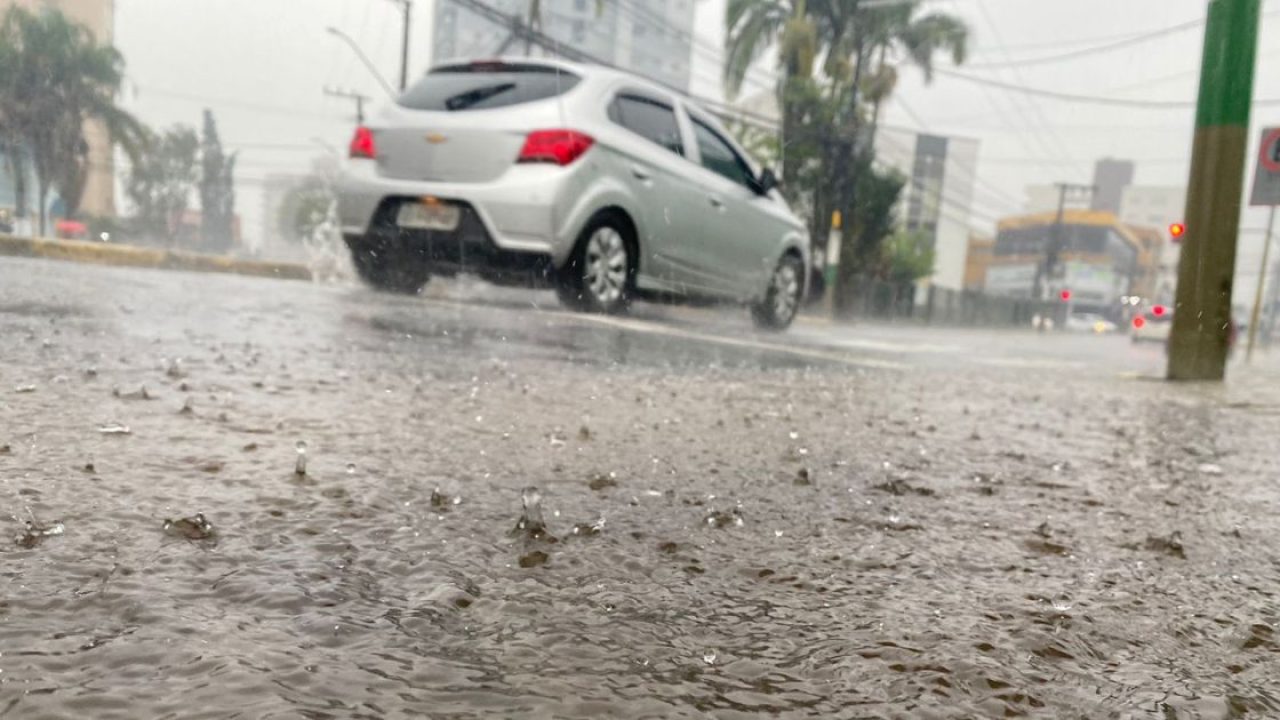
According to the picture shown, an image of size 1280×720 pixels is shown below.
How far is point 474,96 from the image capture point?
4746 mm

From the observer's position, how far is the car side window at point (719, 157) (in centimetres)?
552

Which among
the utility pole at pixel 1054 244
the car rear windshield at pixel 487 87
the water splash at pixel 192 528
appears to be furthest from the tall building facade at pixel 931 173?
the water splash at pixel 192 528

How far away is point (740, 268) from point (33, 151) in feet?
12.5

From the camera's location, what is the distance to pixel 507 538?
48.1 inches

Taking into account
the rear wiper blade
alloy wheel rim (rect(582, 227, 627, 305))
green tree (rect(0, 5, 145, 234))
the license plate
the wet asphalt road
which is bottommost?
the wet asphalt road

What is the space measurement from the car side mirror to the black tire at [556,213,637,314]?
1.29 m

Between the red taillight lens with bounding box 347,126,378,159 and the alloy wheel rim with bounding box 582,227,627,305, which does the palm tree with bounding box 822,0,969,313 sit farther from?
the red taillight lens with bounding box 347,126,378,159

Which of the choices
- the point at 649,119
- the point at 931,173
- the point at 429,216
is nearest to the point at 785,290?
the point at 649,119

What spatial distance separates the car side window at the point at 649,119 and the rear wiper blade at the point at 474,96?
0.56m

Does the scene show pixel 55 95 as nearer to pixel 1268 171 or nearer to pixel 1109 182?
pixel 1268 171

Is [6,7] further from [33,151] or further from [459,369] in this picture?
[459,369]

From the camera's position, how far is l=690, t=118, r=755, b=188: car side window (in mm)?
5520

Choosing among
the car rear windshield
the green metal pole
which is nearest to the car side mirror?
the car rear windshield

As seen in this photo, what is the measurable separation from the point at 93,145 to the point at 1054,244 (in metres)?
24.5
